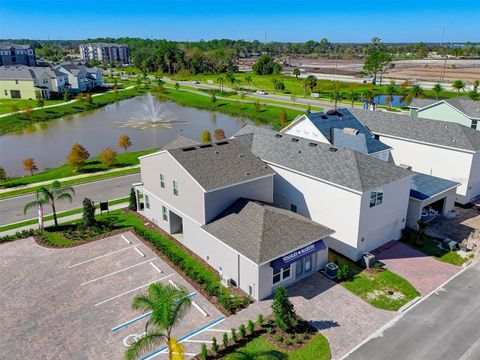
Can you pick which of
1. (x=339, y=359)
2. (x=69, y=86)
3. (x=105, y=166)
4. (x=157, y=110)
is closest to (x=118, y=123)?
(x=157, y=110)

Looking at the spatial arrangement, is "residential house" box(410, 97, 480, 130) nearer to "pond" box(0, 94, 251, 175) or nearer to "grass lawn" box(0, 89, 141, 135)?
"pond" box(0, 94, 251, 175)

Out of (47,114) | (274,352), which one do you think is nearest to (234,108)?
(47,114)

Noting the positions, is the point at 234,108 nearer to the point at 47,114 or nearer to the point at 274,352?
the point at 47,114

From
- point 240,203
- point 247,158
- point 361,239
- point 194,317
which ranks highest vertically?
point 247,158

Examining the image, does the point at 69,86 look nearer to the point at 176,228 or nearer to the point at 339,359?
the point at 176,228

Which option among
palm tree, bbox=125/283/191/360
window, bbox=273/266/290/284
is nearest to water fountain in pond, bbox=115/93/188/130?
window, bbox=273/266/290/284

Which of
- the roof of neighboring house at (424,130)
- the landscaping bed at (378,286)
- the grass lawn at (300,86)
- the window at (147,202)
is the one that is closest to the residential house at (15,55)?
the grass lawn at (300,86)

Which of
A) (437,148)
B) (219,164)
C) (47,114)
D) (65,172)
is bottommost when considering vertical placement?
(65,172)
